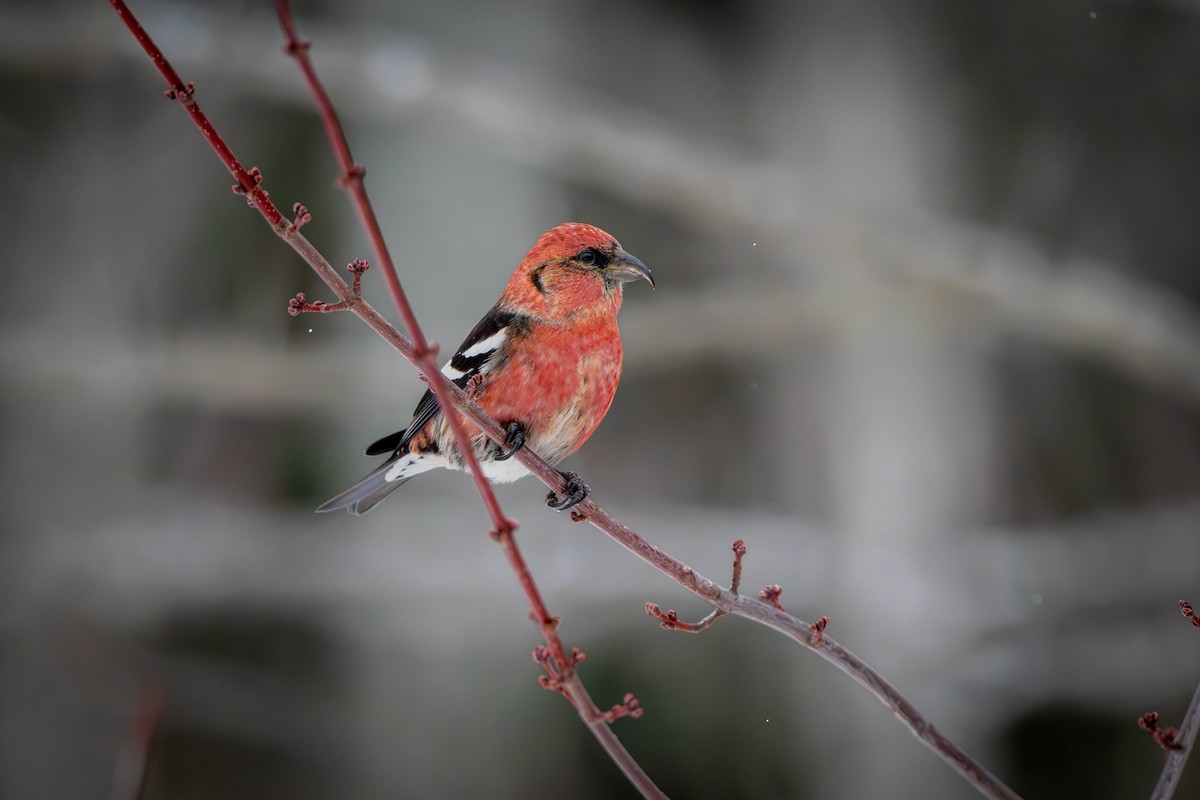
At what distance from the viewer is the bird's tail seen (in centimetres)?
269

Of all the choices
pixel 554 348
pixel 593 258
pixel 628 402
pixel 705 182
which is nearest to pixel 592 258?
pixel 593 258

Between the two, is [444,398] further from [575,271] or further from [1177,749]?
[1177,749]

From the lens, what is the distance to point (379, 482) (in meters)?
2.81

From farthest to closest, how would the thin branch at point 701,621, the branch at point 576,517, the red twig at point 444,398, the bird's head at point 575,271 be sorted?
the bird's head at point 575,271, the thin branch at point 701,621, the branch at point 576,517, the red twig at point 444,398

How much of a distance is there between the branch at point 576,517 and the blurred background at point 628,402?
3.83m

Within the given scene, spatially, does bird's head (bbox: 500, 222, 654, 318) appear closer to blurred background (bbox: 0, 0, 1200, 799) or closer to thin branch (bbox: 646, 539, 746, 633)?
thin branch (bbox: 646, 539, 746, 633)

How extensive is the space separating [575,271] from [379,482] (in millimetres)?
982

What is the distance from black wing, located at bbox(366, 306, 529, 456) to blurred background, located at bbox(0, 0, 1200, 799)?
291 cm

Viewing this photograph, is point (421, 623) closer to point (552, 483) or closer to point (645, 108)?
point (645, 108)

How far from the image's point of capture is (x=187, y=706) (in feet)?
18.7

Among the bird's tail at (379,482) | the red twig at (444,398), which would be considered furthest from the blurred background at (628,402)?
the red twig at (444,398)

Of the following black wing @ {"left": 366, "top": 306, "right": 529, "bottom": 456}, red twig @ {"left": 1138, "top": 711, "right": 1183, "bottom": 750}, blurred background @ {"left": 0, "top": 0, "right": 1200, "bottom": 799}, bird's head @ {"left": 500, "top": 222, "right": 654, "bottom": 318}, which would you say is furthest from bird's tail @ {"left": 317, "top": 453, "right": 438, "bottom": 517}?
blurred background @ {"left": 0, "top": 0, "right": 1200, "bottom": 799}

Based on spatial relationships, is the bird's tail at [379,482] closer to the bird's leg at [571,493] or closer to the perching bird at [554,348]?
the perching bird at [554,348]

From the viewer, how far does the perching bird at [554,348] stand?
2238 millimetres
